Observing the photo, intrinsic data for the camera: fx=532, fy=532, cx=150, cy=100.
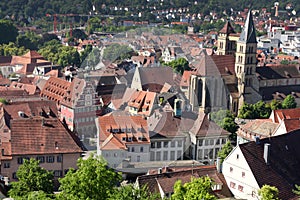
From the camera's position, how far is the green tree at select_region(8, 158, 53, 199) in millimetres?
20936

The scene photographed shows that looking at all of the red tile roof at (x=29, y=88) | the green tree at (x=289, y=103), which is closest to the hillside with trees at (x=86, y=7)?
the red tile roof at (x=29, y=88)

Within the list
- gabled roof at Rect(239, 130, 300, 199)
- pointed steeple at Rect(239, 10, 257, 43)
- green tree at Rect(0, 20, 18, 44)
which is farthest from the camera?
green tree at Rect(0, 20, 18, 44)

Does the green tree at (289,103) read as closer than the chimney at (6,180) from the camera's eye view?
No

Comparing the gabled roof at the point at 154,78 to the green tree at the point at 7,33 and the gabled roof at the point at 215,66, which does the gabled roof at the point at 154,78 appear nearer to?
the gabled roof at the point at 215,66

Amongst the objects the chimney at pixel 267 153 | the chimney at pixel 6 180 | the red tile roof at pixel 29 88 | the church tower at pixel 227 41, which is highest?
the church tower at pixel 227 41

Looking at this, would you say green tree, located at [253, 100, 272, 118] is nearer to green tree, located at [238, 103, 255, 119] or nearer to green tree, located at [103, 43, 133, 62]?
green tree, located at [238, 103, 255, 119]

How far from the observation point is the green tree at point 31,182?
2094cm

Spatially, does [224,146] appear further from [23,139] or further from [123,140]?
[23,139]

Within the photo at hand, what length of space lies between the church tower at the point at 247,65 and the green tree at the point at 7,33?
48121 millimetres

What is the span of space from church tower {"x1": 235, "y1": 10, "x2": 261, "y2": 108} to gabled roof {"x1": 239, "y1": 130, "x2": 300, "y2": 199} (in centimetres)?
2343

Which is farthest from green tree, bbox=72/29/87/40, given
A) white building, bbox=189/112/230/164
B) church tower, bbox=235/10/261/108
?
white building, bbox=189/112/230/164

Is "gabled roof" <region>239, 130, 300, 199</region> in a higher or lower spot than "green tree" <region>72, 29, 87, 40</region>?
lower

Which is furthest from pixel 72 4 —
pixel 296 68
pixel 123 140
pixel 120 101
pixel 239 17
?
pixel 123 140

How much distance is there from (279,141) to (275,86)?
90.7ft
